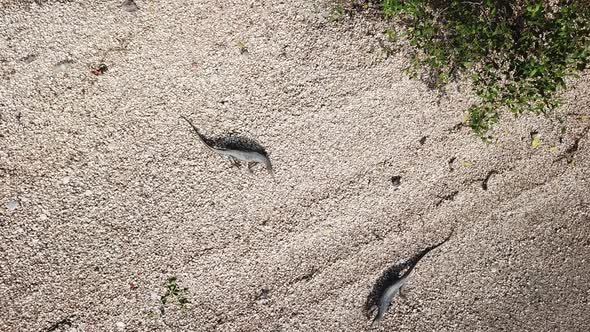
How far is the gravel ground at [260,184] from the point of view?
4.07 m

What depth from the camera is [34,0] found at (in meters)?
4.03

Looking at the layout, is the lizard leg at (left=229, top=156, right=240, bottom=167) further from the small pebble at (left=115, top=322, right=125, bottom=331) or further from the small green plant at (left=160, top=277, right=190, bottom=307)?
the small pebble at (left=115, top=322, right=125, bottom=331)

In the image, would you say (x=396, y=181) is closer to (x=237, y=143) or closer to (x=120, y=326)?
(x=237, y=143)

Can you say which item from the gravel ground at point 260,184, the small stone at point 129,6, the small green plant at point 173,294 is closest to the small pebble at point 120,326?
the gravel ground at point 260,184

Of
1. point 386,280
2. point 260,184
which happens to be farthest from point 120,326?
point 386,280

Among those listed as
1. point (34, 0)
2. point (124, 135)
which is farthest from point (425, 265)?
point (34, 0)

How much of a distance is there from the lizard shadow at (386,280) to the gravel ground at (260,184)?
6 cm

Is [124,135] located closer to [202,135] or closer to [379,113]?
[202,135]

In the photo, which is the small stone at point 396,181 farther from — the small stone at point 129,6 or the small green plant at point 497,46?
the small stone at point 129,6

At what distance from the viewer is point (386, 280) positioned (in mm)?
4422

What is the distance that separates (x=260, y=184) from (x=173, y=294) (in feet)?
3.91

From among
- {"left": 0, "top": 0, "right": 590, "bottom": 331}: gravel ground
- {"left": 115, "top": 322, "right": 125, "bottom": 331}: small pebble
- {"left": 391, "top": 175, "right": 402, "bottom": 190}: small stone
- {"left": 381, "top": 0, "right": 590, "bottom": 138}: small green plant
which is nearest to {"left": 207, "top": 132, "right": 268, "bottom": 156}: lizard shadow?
{"left": 0, "top": 0, "right": 590, "bottom": 331}: gravel ground

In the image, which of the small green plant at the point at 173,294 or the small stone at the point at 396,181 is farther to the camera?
the small stone at the point at 396,181

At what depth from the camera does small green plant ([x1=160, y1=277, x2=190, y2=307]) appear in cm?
420
